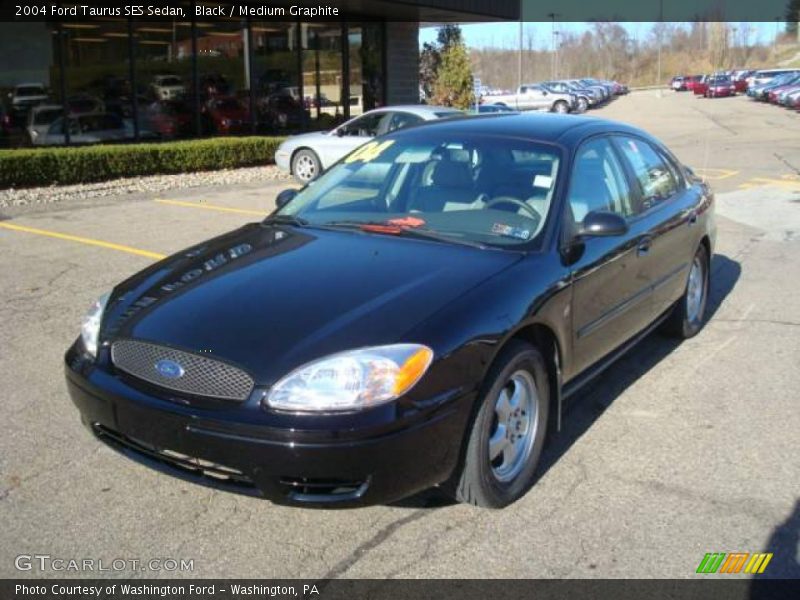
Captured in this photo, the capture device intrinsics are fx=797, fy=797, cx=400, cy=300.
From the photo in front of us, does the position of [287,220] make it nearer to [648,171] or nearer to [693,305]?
[648,171]

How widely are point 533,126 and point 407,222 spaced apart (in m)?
0.99

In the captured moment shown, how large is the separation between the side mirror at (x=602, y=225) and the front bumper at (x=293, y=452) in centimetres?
120

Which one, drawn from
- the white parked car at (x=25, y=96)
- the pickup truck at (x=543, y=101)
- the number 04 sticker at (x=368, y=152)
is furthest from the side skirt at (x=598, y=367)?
the pickup truck at (x=543, y=101)

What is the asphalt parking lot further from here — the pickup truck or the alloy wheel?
the pickup truck

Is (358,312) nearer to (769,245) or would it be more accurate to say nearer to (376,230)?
(376,230)

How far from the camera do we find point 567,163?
397 cm

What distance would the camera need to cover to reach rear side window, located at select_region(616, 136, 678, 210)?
468 cm

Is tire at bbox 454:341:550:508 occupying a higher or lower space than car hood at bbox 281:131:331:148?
lower

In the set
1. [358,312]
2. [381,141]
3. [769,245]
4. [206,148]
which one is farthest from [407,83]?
[358,312]

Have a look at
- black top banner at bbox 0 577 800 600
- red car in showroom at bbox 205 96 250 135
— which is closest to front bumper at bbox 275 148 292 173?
red car in showroom at bbox 205 96 250 135

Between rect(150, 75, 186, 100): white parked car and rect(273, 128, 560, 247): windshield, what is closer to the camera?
rect(273, 128, 560, 247): windshield

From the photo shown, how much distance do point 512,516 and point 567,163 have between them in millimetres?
1765
